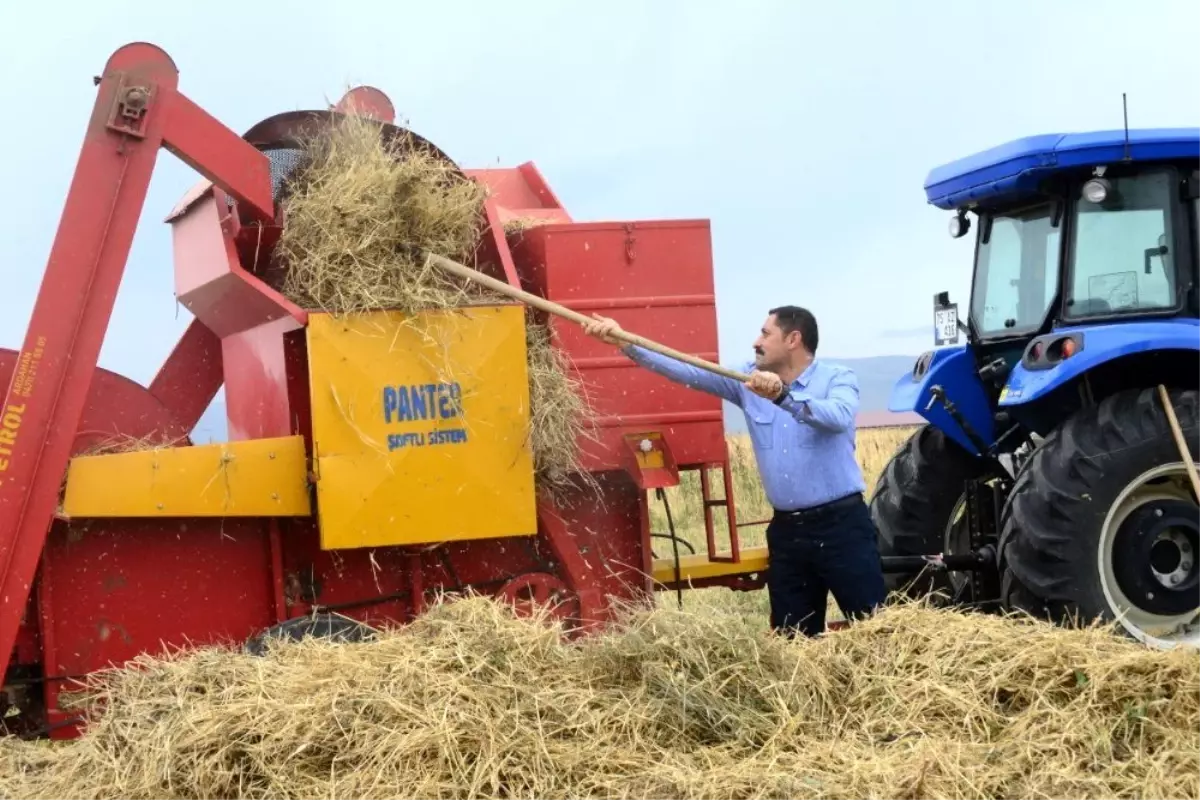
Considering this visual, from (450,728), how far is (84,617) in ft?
6.02

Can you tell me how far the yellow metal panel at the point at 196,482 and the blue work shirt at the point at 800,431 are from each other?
1299 mm

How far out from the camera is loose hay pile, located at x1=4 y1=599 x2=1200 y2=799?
3.24m

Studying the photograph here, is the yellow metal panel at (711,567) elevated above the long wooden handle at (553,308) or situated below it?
below

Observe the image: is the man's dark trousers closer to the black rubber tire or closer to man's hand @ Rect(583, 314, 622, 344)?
man's hand @ Rect(583, 314, 622, 344)

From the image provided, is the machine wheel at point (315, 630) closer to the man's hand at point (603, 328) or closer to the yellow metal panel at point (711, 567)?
the man's hand at point (603, 328)

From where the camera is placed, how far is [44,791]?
3506 millimetres

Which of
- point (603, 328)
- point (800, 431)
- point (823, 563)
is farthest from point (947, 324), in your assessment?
point (603, 328)

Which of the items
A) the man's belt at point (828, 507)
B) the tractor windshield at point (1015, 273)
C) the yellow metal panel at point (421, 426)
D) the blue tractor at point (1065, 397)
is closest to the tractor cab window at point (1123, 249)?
the blue tractor at point (1065, 397)

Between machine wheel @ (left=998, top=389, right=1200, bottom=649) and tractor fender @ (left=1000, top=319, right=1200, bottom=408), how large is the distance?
20cm

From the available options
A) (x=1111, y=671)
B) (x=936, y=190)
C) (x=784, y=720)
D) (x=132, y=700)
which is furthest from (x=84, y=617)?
(x=936, y=190)

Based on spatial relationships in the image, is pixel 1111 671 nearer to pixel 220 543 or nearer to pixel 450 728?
pixel 450 728

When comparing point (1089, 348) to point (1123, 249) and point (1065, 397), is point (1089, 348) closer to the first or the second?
point (1065, 397)

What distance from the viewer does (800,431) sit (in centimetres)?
492

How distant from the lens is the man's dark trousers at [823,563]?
4.84 meters
